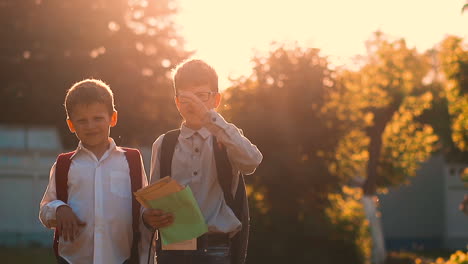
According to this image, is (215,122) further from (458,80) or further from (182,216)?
(458,80)

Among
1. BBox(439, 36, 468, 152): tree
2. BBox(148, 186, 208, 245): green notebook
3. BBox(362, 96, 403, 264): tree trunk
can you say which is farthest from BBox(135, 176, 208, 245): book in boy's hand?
BBox(362, 96, 403, 264): tree trunk

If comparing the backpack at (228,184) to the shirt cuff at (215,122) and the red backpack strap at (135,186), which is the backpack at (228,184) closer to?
the red backpack strap at (135,186)

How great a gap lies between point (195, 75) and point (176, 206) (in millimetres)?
729

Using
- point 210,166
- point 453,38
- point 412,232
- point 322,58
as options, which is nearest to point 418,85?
point 412,232

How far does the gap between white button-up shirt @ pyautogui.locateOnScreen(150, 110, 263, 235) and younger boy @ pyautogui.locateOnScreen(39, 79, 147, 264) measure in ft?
0.76

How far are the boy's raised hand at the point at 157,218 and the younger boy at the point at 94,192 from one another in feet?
0.54

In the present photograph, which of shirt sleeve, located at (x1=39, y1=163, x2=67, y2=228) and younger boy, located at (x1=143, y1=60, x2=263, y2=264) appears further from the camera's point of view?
younger boy, located at (x1=143, y1=60, x2=263, y2=264)

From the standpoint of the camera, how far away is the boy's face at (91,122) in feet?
15.5

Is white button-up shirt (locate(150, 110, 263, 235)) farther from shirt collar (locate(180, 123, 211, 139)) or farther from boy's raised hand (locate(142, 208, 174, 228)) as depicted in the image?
boy's raised hand (locate(142, 208, 174, 228))

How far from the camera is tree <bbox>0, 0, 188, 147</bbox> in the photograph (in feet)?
90.3

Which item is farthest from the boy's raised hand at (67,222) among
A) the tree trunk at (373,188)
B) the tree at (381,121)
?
the tree trunk at (373,188)

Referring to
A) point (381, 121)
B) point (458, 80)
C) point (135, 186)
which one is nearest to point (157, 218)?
point (135, 186)

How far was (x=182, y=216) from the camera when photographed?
464 cm

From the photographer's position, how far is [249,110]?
15.6 m
